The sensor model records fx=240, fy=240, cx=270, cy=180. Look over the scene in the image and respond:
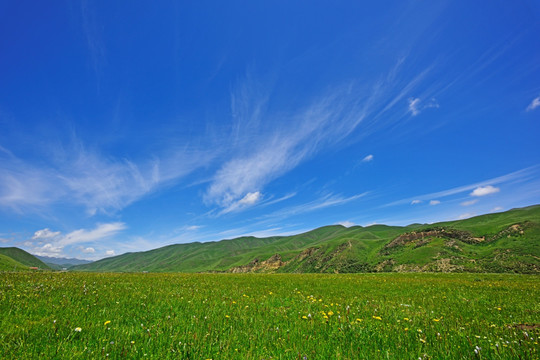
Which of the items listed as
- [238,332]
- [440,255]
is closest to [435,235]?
[440,255]

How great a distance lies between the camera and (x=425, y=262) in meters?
120

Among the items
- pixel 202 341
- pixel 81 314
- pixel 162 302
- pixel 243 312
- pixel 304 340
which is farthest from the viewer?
pixel 162 302

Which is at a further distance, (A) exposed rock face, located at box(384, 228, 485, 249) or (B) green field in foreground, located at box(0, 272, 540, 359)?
(A) exposed rock face, located at box(384, 228, 485, 249)

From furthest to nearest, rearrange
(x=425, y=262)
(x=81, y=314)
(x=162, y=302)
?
(x=425, y=262) < (x=162, y=302) < (x=81, y=314)

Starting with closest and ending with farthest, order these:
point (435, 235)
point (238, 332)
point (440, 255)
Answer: point (238, 332), point (440, 255), point (435, 235)

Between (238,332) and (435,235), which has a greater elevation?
(435,235)

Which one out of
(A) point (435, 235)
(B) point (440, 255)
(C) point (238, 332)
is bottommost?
(B) point (440, 255)

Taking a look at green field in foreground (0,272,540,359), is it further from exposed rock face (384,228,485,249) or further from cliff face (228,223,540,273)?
exposed rock face (384,228,485,249)

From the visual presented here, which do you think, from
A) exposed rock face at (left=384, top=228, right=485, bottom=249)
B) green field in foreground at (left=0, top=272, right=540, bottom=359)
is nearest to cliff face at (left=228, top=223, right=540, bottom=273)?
exposed rock face at (left=384, top=228, right=485, bottom=249)

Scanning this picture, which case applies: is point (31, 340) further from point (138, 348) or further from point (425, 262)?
point (425, 262)

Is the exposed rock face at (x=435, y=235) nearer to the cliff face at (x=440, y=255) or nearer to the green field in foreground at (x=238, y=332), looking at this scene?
the cliff face at (x=440, y=255)

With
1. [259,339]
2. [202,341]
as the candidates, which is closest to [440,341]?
[259,339]

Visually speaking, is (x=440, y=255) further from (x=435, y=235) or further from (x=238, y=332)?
(x=238, y=332)

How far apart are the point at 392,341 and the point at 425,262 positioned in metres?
141
